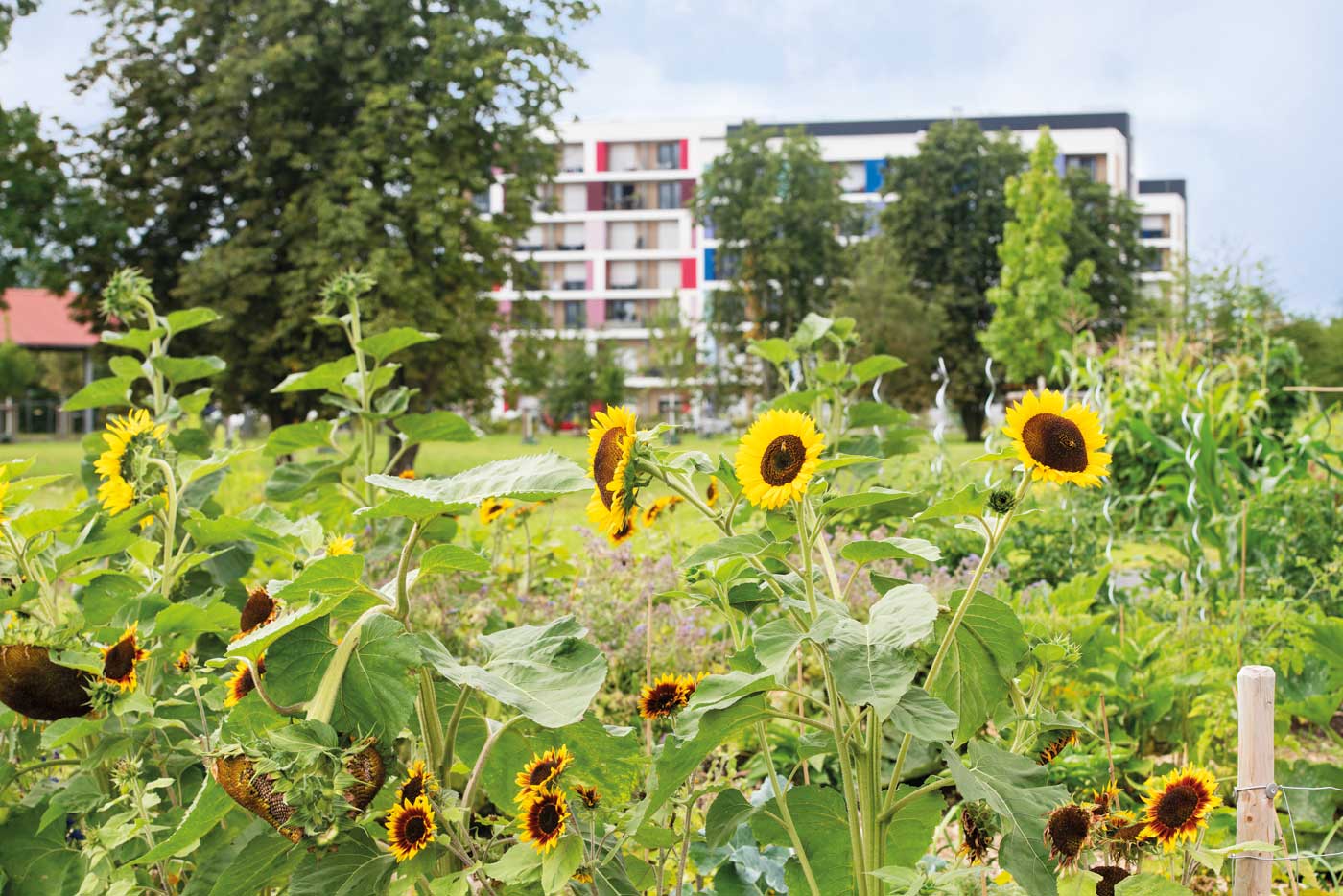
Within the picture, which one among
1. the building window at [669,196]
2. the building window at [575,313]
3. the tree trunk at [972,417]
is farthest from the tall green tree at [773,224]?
the building window at [575,313]

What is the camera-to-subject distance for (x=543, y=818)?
3.65 feet

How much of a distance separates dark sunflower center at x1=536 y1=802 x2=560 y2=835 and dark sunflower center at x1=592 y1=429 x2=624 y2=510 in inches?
12.4

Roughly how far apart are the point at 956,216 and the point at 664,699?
34.9 metres

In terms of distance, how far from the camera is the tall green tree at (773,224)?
33281 mm

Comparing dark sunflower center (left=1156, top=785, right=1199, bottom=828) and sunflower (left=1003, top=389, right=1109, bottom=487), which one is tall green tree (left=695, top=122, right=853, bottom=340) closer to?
dark sunflower center (left=1156, top=785, right=1199, bottom=828)

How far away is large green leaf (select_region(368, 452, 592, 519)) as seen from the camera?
40.0 inches

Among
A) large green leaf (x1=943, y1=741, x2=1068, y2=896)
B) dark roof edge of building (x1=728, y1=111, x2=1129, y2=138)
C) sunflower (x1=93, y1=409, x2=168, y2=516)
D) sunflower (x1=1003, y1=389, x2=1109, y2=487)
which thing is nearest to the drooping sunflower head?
large green leaf (x1=943, y1=741, x2=1068, y2=896)

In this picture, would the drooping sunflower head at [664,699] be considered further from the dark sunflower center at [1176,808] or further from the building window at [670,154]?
the building window at [670,154]

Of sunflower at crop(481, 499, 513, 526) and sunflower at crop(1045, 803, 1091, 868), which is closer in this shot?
sunflower at crop(1045, 803, 1091, 868)

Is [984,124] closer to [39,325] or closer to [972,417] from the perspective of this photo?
[972,417]

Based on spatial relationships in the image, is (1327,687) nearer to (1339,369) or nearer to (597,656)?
(597,656)

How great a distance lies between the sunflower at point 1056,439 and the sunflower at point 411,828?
0.67 metres

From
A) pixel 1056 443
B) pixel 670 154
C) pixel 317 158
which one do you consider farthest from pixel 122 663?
pixel 670 154

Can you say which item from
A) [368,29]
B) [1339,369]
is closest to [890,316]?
[1339,369]
